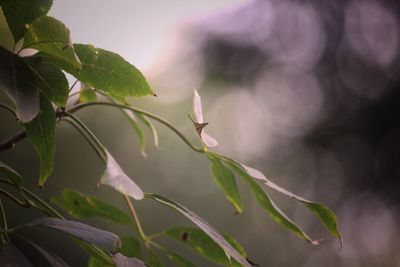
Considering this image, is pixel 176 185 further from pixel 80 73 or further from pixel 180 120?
pixel 80 73

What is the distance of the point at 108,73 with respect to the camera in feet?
1.66

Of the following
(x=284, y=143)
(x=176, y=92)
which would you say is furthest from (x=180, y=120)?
(x=284, y=143)

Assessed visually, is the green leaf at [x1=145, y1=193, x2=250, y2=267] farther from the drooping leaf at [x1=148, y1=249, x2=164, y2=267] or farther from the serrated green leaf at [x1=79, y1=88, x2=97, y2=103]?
the serrated green leaf at [x1=79, y1=88, x2=97, y2=103]

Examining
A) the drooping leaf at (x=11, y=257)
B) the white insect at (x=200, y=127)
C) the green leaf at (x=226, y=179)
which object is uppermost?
the white insect at (x=200, y=127)

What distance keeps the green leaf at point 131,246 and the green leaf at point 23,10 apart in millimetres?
438

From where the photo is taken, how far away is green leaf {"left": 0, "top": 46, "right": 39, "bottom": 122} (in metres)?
0.40

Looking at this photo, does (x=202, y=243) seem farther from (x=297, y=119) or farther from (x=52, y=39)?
(x=297, y=119)

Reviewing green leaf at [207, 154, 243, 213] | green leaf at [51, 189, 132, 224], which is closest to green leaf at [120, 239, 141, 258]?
green leaf at [51, 189, 132, 224]

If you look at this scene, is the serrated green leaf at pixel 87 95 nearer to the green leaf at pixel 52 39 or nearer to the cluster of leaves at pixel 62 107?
the cluster of leaves at pixel 62 107

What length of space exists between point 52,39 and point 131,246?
1.44 ft

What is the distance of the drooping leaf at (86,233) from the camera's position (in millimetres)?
409

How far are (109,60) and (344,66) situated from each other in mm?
3689

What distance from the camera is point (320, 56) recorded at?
12.5 ft

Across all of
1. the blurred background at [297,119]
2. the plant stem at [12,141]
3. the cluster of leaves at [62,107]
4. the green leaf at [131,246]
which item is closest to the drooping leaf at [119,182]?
the cluster of leaves at [62,107]
